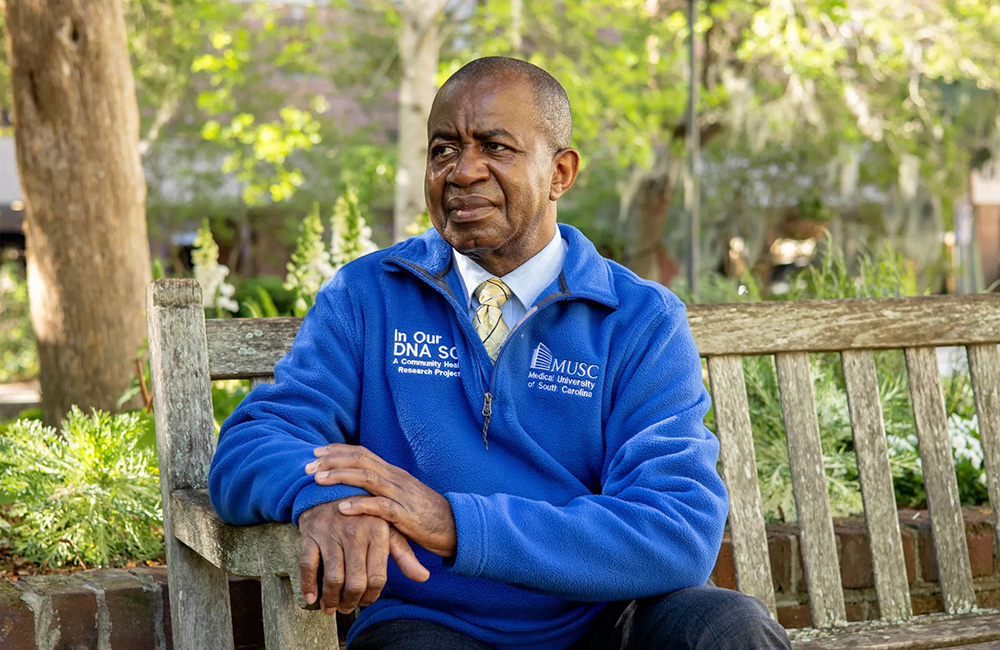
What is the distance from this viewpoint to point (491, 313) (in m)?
2.35

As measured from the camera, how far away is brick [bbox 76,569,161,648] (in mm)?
2457

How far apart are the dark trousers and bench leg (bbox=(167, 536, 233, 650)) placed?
332 mm

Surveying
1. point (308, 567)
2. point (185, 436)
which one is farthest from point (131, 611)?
point (308, 567)

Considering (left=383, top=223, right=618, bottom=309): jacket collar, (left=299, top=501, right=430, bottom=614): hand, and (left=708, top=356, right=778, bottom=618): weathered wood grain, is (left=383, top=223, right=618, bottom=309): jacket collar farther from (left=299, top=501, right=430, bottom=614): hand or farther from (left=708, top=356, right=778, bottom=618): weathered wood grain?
(left=299, top=501, right=430, bottom=614): hand

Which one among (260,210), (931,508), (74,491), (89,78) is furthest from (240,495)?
(260,210)

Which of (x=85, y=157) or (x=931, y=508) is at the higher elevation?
(x=85, y=157)

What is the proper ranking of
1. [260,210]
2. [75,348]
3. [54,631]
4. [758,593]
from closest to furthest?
[54,631], [758,593], [75,348], [260,210]

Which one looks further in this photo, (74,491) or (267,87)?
(267,87)

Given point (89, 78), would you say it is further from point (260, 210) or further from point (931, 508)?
point (260, 210)

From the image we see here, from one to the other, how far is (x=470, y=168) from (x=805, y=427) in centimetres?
120

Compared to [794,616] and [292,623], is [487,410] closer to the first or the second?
[292,623]

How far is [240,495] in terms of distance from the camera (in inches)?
76.4

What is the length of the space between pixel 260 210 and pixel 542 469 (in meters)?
22.3

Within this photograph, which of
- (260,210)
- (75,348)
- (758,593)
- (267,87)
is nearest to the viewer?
(758,593)
